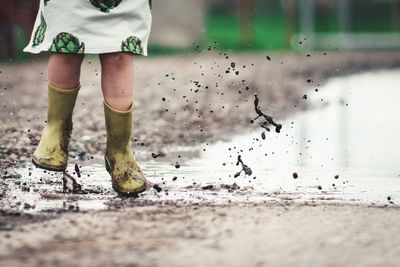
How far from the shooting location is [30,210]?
504cm

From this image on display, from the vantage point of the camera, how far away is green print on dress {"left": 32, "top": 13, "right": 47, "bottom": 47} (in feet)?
18.7

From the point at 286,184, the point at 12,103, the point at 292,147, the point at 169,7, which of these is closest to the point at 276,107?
the point at 12,103

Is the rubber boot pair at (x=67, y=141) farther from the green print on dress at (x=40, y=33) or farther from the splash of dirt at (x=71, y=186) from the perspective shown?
the green print on dress at (x=40, y=33)

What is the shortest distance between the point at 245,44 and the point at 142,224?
58.5 ft

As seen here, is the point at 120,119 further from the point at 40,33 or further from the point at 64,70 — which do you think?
the point at 40,33

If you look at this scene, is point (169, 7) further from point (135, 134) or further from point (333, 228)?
point (333, 228)

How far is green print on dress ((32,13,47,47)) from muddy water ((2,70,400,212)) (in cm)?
70

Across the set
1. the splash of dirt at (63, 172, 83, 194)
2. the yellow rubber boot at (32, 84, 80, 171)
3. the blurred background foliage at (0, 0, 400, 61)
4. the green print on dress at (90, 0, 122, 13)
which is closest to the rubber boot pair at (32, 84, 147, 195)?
the yellow rubber boot at (32, 84, 80, 171)

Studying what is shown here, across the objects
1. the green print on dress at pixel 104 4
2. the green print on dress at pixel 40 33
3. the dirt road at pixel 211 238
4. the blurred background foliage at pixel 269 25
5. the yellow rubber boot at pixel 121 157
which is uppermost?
the blurred background foliage at pixel 269 25

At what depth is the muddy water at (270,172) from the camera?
5.52m

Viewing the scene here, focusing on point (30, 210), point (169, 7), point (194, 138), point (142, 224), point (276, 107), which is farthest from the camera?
point (169, 7)

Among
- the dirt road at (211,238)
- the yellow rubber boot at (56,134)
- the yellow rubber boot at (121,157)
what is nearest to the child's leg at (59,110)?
the yellow rubber boot at (56,134)

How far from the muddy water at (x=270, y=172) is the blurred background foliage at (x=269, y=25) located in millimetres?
11321

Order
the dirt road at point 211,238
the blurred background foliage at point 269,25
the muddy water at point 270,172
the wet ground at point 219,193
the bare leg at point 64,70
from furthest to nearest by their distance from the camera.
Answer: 1. the blurred background foliage at point 269,25
2. the bare leg at point 64,70
3. the muddy water at point 270,172
4. the wet ground at point 219,193
5. the dirt road at point 211,238
